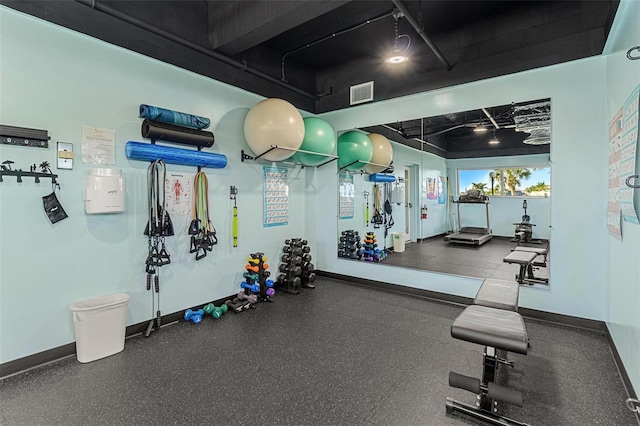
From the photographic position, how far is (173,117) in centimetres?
329

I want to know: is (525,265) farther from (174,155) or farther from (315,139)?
(174,155)

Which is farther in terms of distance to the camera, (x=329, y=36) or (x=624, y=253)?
(x=329, y=36)

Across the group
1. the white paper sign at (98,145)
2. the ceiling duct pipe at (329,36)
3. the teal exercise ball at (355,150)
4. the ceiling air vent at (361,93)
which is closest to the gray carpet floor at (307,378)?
the white paper sign at (98,145)

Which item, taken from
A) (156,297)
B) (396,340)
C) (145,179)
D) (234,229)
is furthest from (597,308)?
(145,179)

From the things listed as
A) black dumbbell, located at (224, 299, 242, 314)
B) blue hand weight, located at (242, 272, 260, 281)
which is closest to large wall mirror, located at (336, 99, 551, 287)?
blue hand weight, located at (242, 272, 260, 281)

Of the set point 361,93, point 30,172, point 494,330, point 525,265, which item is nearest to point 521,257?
point 525,265

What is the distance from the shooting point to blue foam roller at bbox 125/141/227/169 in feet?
9.99

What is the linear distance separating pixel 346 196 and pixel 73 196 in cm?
377

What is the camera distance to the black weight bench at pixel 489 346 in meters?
1.81

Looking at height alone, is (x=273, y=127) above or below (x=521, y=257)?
above

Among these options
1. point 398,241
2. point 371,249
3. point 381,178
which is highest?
point 381,178

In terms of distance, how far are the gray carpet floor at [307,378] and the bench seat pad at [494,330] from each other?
0.56 meters

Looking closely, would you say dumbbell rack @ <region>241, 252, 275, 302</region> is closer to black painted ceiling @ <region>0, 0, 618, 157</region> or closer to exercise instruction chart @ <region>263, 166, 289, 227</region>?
exercise instruction chart @ <region>263, 166, 289, 227</region>

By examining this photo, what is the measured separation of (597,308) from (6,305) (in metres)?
5.47
